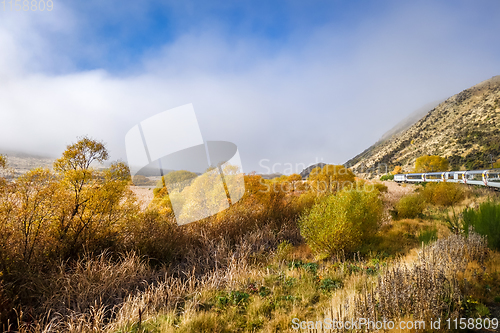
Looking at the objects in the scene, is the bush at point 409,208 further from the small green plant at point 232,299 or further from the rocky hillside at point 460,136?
the rocky hillside at point 460,136

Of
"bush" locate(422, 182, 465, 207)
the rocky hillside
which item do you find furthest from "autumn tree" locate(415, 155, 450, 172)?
"bush" locate(422, 182, 465, 207)

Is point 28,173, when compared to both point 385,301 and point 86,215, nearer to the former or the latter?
point 86,215

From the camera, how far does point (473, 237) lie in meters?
6.45

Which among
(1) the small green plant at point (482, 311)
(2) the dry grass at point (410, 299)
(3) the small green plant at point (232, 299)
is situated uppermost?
(2) the dry grass at point (410, 299)

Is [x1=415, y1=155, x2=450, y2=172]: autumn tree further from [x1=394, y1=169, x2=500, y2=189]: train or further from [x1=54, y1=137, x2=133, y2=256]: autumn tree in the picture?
[x1=54, y1=137, x2=133, y2=256]: autumn tree

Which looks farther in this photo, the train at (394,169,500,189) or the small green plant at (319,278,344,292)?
the train at (394,169,500,189)

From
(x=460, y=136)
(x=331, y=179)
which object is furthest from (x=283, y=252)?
(x=460, y=136)

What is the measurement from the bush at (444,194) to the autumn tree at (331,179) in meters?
5.32

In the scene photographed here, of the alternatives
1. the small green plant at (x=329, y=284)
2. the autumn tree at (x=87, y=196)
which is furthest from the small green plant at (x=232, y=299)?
the autumn tree at (x=87, y=196)

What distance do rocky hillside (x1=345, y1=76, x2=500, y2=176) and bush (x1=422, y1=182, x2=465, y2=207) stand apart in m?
43.0

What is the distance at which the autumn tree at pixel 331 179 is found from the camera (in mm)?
18953

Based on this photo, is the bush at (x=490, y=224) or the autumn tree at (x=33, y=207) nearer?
the autumn tree at (x=33, y=207)

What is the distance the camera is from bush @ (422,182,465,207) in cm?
1658

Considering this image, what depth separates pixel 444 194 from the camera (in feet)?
56.2
